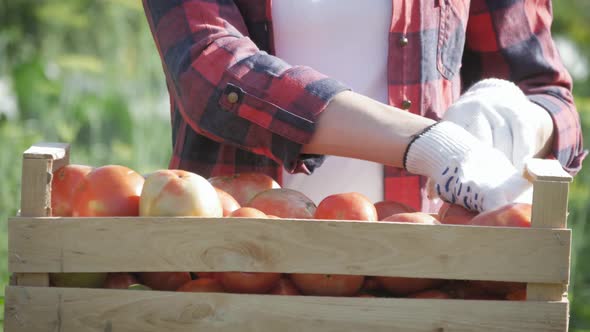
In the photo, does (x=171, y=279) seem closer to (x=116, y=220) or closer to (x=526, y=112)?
(x=116, y=220)

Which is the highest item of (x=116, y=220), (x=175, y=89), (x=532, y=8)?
(x=532, y=8)

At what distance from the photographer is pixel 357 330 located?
1.20m

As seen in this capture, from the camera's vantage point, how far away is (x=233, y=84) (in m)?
1.60

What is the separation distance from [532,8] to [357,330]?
1.14 m

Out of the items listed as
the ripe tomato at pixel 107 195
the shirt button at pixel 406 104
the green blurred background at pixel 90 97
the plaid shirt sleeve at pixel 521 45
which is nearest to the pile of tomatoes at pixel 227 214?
the ripe tomato at pixel 107 195

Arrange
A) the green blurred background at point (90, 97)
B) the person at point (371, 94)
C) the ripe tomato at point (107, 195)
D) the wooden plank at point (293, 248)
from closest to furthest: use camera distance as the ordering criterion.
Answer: the wooden plank at point (293, 248), the ripe tomato at point (107, 195), the person at point (371, 94), the green blurred background at point (90, 97)

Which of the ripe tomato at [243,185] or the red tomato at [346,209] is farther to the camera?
the ripe tomato at [243,185]

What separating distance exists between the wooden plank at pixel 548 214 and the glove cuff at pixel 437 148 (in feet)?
0.60

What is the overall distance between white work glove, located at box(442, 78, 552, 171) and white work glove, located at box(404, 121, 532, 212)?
0.21m

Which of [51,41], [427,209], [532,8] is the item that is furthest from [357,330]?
[51,41]

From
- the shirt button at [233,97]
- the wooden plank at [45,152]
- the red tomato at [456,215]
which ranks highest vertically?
the shirt button at [233,97]

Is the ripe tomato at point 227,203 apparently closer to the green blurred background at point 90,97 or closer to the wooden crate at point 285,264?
the wooden crate at point 285,264

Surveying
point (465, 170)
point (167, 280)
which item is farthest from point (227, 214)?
point (465, 170)

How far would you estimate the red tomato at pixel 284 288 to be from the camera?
49.0 inches
